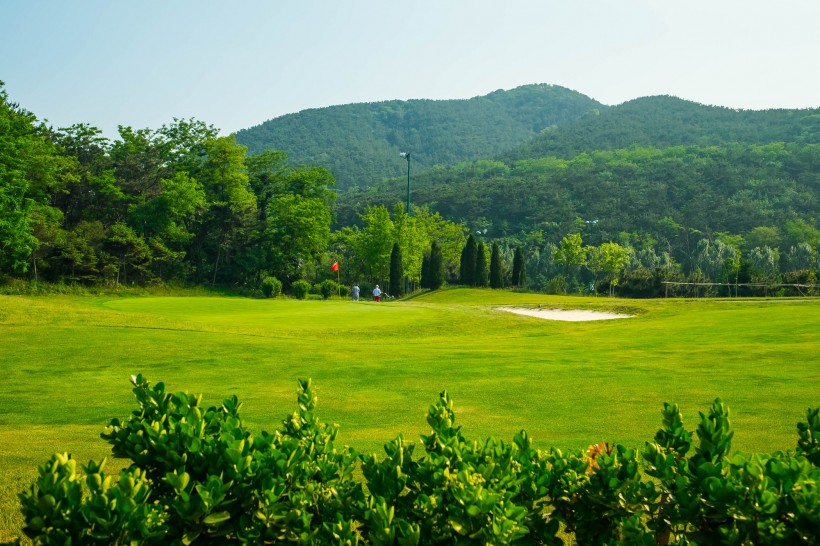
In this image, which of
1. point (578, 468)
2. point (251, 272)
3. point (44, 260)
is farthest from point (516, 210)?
point (578, 468)

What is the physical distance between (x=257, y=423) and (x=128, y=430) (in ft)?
20.3

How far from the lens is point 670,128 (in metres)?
168

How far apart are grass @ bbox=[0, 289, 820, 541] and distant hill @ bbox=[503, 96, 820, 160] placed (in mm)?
134810

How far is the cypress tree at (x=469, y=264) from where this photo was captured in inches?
2391

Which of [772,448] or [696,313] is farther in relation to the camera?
[696,313]

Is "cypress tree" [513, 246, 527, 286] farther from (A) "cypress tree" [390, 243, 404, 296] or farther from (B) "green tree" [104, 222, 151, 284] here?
(B) "green tree" [104, 222, 151, 284]

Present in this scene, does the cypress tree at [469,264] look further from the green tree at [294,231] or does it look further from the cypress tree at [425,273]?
the green tree at [294,231]

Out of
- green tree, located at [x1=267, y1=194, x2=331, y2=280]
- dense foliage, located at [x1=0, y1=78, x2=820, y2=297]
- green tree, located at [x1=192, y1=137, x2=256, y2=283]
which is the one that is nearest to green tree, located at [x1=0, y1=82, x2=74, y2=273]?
dense foliage, located at [x1=0, y1=78, x2=820, y2=297]

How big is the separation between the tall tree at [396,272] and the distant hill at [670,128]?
105 metres

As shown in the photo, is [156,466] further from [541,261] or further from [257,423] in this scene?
[541,261]

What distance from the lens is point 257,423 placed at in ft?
31.8

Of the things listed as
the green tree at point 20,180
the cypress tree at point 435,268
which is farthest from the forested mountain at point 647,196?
the green tree at point 20,180

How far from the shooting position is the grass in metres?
8.99

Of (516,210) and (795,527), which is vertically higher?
(516,210)
